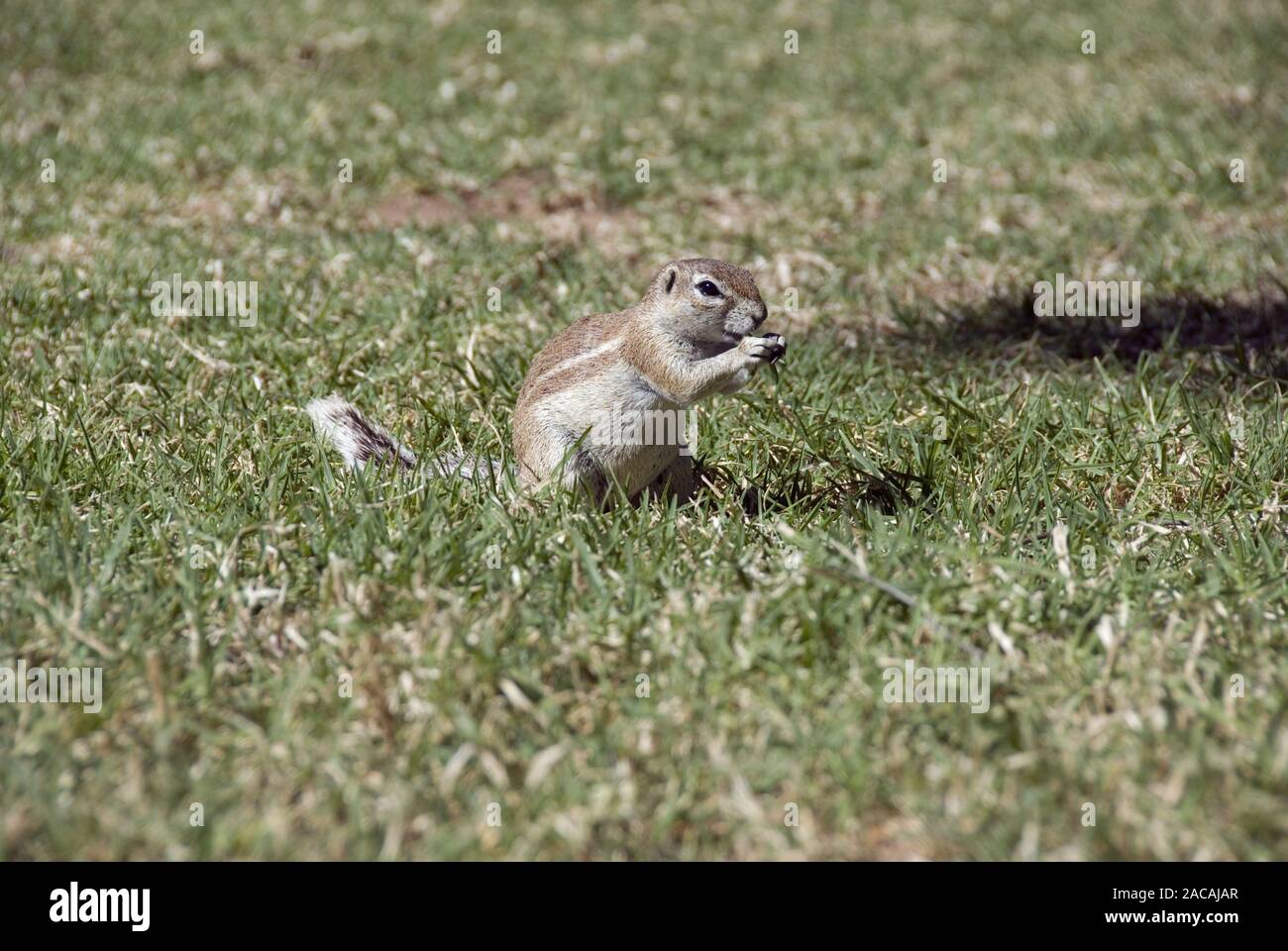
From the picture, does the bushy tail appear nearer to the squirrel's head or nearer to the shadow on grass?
the squirrel's head

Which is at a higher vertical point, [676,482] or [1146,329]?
[1146,329]

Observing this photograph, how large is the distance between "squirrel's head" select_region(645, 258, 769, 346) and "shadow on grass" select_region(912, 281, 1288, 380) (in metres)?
1.58

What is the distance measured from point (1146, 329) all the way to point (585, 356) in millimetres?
2677

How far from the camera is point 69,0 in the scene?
9.34m

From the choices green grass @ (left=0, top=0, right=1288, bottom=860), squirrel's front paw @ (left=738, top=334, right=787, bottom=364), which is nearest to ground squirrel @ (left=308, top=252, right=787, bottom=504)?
squirrel's front paw @ (left=738, top=334, right=787, bottom=364)

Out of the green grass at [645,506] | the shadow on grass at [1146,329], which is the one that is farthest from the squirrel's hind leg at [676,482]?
the shadow on grass at [1146,329]

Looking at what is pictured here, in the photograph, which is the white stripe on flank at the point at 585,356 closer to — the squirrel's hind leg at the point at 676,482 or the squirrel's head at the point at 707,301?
the squirrel's head at the point at 707,301

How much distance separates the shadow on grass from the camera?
16.6ft

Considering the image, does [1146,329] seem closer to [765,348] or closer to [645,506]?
[765,348]

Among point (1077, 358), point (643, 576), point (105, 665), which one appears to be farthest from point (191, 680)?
point (1077, 358)

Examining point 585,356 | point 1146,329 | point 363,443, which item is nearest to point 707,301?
point 585,356

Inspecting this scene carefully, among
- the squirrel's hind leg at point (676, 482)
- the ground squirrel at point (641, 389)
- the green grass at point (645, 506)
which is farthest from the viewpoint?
the squirrel's hind leg at point (676, 482)

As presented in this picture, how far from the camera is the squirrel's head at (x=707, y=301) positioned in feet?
12.0

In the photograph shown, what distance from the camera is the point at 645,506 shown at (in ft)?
11.3
